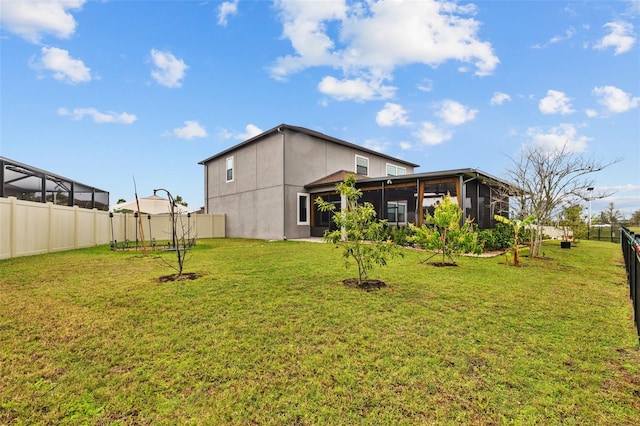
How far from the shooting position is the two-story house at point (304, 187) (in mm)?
14891

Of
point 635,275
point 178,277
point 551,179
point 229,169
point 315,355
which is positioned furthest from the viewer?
point 229,169

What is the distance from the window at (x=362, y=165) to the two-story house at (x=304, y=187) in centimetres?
11

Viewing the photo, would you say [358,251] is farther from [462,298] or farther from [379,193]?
[379,193]

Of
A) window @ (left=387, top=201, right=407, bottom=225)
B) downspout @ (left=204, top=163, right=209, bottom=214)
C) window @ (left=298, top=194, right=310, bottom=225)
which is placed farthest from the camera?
downspout @ (left=204, top=163, right=209, bottom=214)

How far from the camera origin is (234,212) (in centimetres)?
2014

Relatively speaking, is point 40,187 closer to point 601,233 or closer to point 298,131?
point 298,131

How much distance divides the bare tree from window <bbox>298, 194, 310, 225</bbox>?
10.2m

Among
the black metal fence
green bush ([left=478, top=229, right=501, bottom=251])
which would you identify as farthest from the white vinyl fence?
green bush ([left=478, top=229, right=501, bottom=251])

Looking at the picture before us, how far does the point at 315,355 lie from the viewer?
2.86m

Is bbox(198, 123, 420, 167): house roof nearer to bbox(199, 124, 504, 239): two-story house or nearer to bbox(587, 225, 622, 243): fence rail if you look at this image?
bbox(199, 124, 504, 239): two-story house

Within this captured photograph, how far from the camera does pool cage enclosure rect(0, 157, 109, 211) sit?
12.0 metres

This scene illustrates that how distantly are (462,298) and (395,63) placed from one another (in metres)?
12.5

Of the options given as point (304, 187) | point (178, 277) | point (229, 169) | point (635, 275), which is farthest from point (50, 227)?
point (635, 275)

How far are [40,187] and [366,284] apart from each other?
17018 mm
